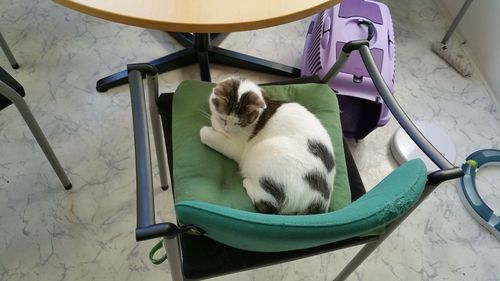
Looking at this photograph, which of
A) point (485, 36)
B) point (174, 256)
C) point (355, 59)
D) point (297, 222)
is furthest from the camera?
point (485, 36)

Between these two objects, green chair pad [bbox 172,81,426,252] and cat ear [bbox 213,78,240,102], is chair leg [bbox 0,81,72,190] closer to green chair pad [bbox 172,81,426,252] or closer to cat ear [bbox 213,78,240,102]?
green chair pad [bbox 172,81,426,252]

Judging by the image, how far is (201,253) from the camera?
782mm

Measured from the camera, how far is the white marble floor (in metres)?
1.25

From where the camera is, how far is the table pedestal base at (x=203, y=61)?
5.35 ft

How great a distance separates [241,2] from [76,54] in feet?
3.96

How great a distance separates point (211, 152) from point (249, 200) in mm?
168

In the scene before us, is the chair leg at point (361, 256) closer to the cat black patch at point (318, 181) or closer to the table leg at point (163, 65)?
the cat black patch at point (318, 181)

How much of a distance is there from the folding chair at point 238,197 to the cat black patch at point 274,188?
0.07 m

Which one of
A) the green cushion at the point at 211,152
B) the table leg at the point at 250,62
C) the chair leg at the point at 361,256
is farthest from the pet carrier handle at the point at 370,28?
the chair leg at the point at 361,256

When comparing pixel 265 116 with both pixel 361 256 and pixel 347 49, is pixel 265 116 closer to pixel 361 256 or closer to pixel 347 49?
pixel 347 49

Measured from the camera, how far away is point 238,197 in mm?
865

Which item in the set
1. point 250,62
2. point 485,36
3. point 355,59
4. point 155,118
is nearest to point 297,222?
point 155,118

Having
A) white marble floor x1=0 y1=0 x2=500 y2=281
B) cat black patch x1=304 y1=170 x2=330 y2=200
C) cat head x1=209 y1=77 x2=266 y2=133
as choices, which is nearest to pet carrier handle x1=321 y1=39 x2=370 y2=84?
cat head x1=209 y1=77 x2=266 y2=133

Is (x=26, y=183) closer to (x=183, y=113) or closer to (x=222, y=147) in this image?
(x=183, y=113)
